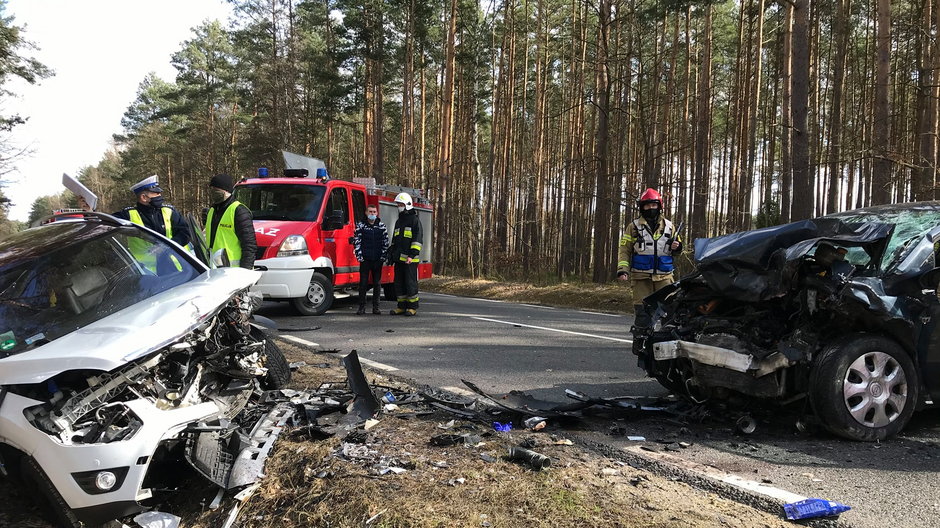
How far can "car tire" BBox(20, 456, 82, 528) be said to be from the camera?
7.68 ft

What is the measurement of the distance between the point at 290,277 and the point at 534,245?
21437mm

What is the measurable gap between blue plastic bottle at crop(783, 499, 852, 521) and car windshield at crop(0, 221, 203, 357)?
3512 mm

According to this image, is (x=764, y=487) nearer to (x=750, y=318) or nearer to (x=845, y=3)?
(x=750, y=318)

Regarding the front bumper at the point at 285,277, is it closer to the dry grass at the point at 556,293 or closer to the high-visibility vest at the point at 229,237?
the high-visibility vest at the point at 229,237

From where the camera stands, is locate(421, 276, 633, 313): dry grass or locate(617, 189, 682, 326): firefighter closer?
locate(617, 189, 682, 326): firefighter

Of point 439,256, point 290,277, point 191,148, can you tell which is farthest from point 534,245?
point 191,148

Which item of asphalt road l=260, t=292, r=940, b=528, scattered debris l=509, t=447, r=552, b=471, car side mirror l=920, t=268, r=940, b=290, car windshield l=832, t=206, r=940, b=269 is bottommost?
asphalt road l=260, t=292, r=940, b=528

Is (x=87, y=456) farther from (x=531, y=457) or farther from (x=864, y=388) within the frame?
(x=864, y=388)

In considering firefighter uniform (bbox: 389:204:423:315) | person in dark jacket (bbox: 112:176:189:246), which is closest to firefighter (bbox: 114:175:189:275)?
person in dark jacket (bbox: 112:176:189:246)

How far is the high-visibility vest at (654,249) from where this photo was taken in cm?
617

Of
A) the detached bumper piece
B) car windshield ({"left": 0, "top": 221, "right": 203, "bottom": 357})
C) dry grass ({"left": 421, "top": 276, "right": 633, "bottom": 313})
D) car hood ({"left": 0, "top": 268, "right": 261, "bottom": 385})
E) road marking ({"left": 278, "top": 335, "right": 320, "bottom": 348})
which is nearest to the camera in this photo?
car hood ({"left": 0, "top": 268, "right": 261, "bottom": 385})

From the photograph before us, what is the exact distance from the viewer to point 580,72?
25.2m

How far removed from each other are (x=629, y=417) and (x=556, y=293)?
34.8ft

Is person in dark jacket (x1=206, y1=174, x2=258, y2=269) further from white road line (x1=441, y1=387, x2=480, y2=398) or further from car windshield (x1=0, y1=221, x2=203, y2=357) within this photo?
white road line (x1=441, y1=387, x2=480, y2=398)
